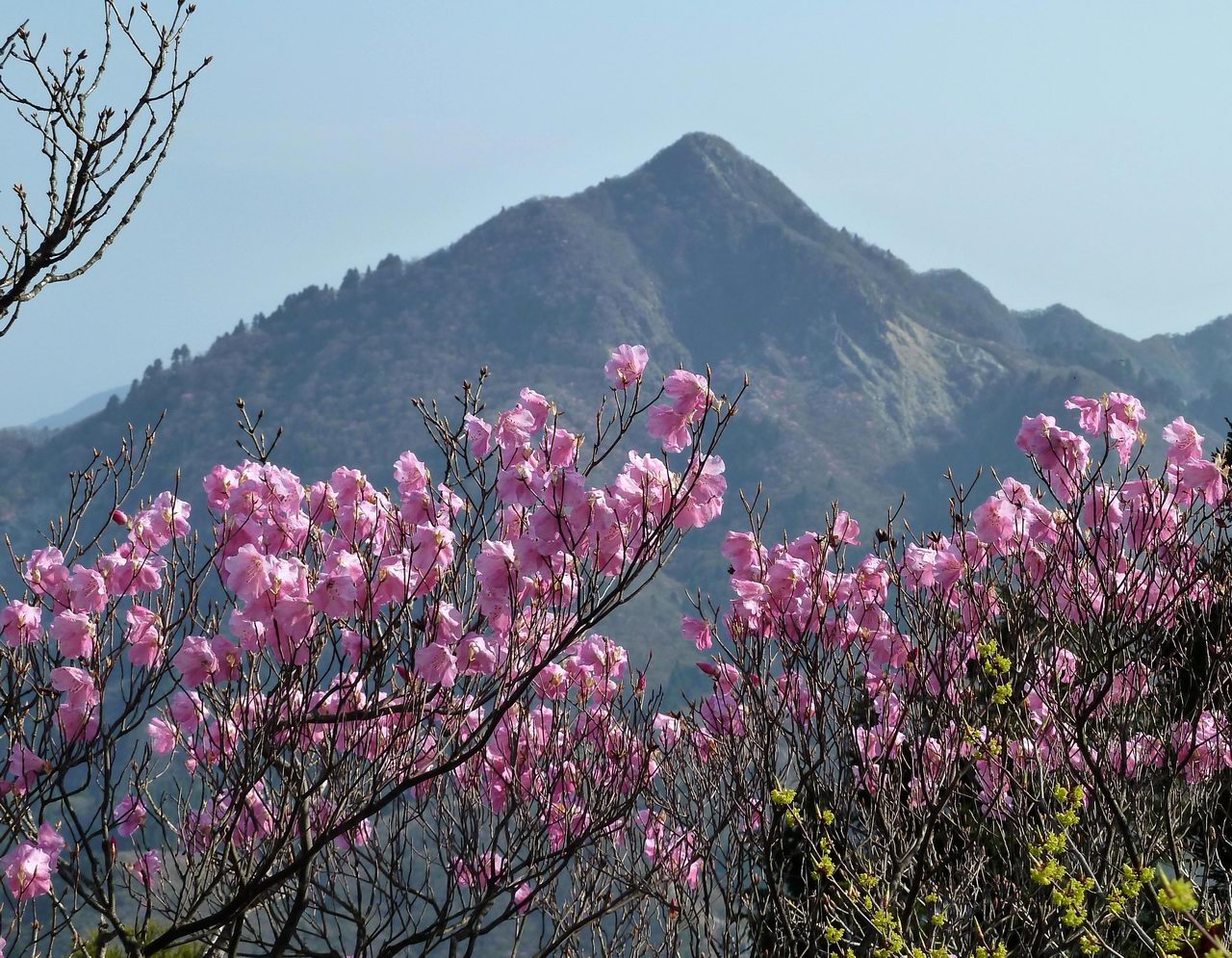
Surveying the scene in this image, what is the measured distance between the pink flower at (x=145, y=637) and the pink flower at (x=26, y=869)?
2.44 ft

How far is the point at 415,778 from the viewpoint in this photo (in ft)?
12.4

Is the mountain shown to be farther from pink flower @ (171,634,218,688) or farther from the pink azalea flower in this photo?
pink flower @ (171,634,218,688)

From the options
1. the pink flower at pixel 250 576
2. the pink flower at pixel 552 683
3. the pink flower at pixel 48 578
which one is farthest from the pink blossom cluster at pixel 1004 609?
the pink flower at pixel 48 578

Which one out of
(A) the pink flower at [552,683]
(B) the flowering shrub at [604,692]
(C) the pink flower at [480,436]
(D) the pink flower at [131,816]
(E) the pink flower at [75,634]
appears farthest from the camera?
(A) the pink flower at [552,683]

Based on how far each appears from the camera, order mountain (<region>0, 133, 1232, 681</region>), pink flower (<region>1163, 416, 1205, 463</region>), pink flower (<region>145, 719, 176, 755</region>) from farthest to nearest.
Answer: mountain (<region>0, 133, 1232, 681</region>) < pink flower (<region>1163, 416, 1205, 463</region>) < pink flower (<region>145, 719, 176, 755</region>)

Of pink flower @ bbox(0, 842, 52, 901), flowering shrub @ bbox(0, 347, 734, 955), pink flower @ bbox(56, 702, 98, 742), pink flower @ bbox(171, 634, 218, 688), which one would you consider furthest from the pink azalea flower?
pink flower @ bbox(0, 842, 52, 901)

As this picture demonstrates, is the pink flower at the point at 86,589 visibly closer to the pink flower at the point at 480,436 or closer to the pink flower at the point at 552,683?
the pink flower at the point at 480,436

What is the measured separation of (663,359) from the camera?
591 feet

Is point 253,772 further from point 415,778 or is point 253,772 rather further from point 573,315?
point 573,315

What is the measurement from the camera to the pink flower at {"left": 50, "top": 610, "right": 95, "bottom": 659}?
4.27 metres

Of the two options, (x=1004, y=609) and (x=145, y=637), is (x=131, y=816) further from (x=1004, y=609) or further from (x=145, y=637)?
(x=1004, y=609)

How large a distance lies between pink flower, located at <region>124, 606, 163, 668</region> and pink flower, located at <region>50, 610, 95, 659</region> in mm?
158

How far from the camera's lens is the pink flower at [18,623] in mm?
4449

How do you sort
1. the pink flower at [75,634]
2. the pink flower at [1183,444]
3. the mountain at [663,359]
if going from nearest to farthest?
the pink flower at [75,634]
the pink flower at [1183,444]
the mountain at [663,359]
